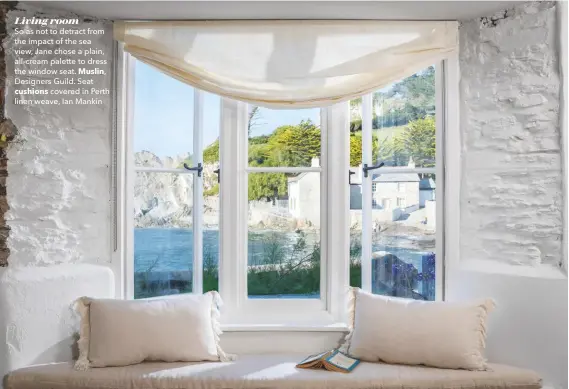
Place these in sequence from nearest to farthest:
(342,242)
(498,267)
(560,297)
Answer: (560,297), (498,267), (342,242)

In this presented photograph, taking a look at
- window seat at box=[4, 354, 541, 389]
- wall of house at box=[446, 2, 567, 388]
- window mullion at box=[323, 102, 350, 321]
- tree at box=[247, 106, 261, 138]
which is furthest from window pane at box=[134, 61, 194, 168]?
wall of house at box=[446, 2, 567, 388]

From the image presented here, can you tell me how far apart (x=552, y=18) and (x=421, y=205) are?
1040 mm

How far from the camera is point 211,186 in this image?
2.75 meters

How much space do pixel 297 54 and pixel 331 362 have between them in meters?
1.45

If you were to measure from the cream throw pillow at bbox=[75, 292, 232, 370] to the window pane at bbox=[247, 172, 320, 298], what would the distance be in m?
0.43

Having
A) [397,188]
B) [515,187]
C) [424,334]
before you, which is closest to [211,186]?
[397,188]

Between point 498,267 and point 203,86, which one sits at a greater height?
point 203,86

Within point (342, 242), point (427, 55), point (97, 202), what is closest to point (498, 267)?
point (342, 242)

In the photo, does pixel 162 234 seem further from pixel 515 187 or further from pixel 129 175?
pixel 515 187

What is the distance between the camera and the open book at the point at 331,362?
228 cm

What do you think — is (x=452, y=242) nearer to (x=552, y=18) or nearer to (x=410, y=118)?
(x=410, y=118)

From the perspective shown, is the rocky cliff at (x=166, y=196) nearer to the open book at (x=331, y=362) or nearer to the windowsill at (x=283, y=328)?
the windowsill at (x=283, y=328)

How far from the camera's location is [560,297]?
2281 millimetres

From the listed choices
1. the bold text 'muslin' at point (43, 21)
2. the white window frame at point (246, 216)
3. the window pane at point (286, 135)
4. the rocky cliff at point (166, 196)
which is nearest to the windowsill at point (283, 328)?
the white window frame at point (246, 216)
